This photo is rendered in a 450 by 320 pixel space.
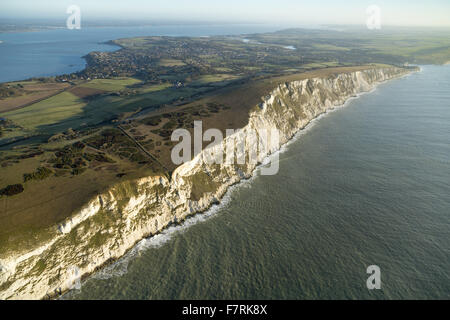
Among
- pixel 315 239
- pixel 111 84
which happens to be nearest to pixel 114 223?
pixel 315 239

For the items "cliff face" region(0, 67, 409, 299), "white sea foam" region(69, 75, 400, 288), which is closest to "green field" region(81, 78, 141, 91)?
"cliff face" region(0, 67, 409, 299)

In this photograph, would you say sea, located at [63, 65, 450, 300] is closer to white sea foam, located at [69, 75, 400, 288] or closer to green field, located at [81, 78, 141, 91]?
white sea foam, located at [69, 75, 400, 288]

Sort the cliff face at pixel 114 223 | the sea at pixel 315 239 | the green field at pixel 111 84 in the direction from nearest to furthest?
1. the cliff face at pixel 114 223
2. the sea at pixel 315 239
3. the green field at pixel 111 84

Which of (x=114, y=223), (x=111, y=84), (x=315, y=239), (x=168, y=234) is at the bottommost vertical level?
(x=168, y=234)

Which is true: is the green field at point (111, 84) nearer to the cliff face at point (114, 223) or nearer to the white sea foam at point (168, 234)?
the cliff face at point (114, 223)

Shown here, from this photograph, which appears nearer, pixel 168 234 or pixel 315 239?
pixel 315 239

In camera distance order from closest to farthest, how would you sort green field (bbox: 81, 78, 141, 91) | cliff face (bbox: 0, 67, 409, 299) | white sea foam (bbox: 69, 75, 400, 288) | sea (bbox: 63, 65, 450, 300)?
cliff face (bbox: 0, 67, 409, 299) < sea (bbox: 63, 65, 450, 300) < white sea foam (bbox: 69, 75, 400, 288) < green field (bbox: 81, 78, 141, 91)

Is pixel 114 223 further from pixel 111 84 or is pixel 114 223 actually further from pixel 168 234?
pixel 111 84

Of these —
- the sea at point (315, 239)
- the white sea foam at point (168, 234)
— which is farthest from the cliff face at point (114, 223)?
the sea at point (315, 239)
